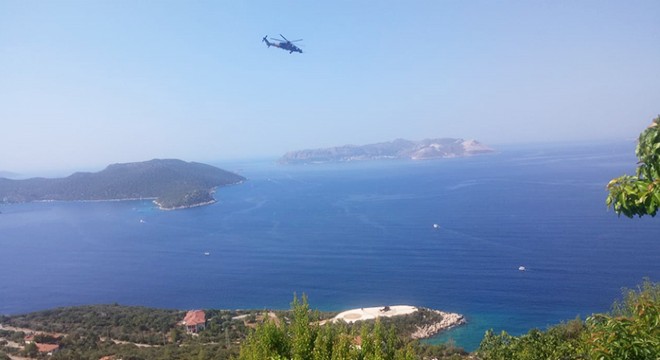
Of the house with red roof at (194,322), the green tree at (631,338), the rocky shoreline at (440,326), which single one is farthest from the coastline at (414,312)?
the green tree at (631,338)

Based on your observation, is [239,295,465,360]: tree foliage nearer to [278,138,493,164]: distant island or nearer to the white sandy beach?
the white sandy beach

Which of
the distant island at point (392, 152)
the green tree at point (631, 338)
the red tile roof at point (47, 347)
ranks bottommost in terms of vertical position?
the red tile roof at point (47, 347)

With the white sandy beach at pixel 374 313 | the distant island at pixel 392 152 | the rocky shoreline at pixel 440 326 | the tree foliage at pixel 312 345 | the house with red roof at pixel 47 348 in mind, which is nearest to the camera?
the tree foliage at pixel 312 345

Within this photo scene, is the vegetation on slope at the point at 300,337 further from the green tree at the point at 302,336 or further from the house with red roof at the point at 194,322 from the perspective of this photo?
the house with red roof at the point at 194,322

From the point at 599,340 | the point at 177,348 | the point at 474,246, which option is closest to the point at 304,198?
the point at 474,246

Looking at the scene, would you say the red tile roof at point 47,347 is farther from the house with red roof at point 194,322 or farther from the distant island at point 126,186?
the distant island at point 126,186

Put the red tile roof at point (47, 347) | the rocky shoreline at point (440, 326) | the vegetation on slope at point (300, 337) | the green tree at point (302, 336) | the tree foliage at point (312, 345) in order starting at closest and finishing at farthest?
the vegetation on slope at point (300, 337) < the tree foliage at point (312, 345) < the green tree at point (302, 336) < the red tile roof at point (47, 347) < the rocky shoreline at point (440, 326)

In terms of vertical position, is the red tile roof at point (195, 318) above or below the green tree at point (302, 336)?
below

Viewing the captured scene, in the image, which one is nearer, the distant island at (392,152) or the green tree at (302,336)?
the green tree at (302,336)
